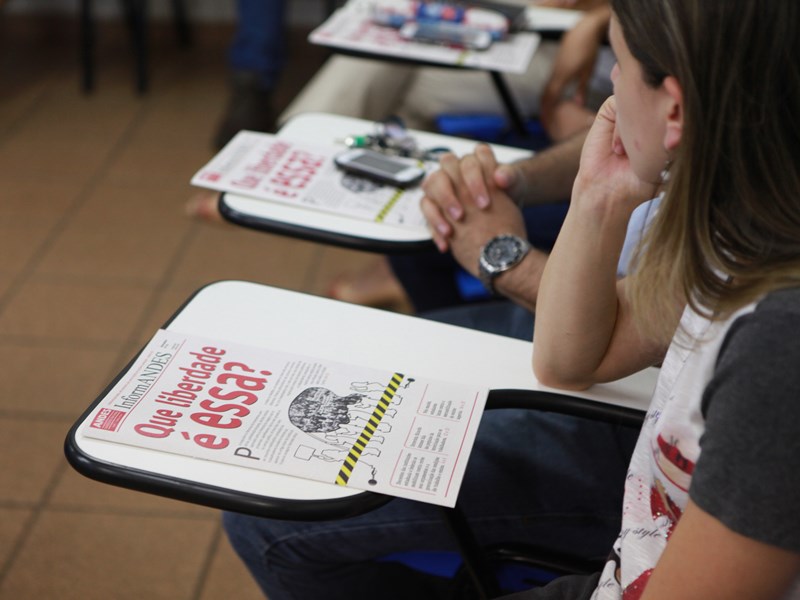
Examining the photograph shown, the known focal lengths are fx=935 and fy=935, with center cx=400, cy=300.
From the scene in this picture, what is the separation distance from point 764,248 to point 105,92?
3302 millimetres

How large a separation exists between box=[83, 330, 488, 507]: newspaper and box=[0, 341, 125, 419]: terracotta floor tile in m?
1.15

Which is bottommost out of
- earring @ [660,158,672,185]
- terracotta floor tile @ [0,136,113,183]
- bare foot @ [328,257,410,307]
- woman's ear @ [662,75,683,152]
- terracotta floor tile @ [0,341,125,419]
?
terracotta floor tile @ [0,136,113,183]

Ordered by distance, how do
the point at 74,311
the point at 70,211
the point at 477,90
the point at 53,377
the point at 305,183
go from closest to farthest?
the point at 305,183 → the point at 53,377 → the point at 477,90 → the point at 74,311 → the point at 70,211

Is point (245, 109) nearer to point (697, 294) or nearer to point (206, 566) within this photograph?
point (206, 566)

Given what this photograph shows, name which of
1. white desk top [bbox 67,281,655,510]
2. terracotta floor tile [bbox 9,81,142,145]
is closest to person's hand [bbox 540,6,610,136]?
white desk top [bbox 67,281,655,510]

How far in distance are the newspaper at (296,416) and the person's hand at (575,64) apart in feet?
3.89

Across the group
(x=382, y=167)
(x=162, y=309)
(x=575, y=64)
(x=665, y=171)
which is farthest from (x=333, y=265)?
(x=665, y=171)

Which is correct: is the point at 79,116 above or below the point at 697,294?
below

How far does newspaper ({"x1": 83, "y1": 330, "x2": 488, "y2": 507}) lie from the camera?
34.3 inches

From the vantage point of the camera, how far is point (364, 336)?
1.08 m

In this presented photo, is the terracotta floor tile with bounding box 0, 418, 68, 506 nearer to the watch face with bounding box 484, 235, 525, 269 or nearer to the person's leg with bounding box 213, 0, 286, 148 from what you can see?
the watch face with bounding box 484, 235, 525, 269

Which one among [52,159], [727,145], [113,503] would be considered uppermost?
[727,145]

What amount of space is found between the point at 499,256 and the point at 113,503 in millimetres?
1002

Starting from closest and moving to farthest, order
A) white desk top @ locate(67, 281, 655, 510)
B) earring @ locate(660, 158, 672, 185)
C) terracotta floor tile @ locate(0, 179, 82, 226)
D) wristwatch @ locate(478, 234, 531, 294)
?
earring @ locate(660, 158, 672, 185) → white desk top @ locate(67, 281, 655, 510) → wristwatch @ locate(478, 234, 531, 294) → terracotta floor tile @ locate(0, 179, 82, 226)
